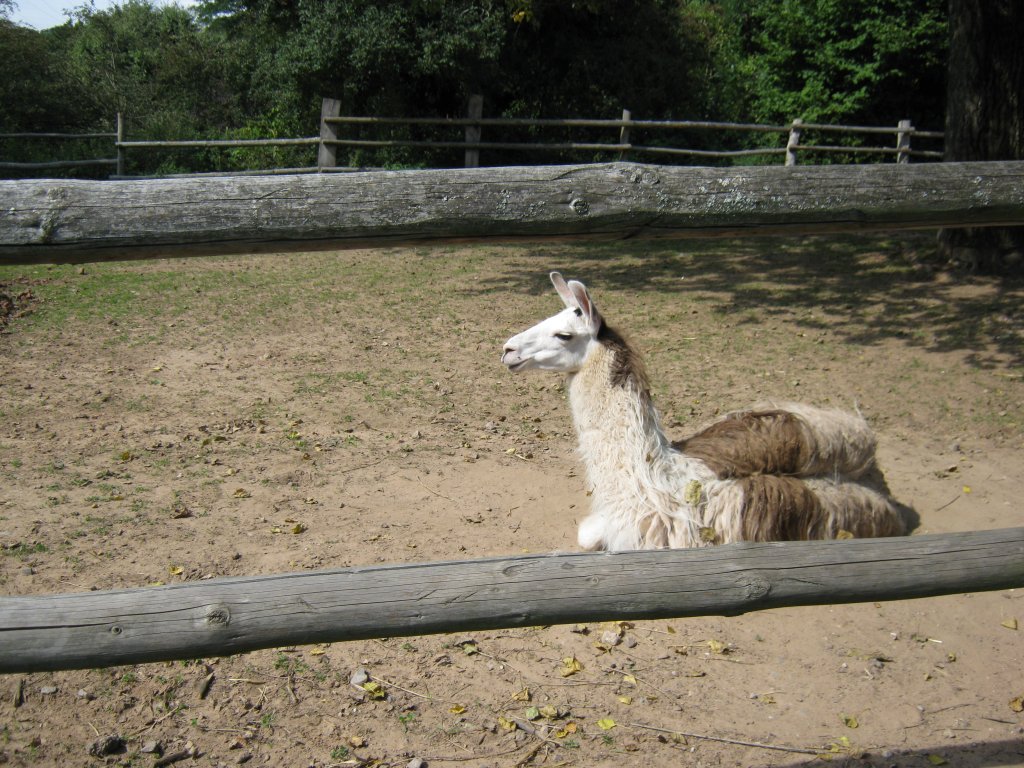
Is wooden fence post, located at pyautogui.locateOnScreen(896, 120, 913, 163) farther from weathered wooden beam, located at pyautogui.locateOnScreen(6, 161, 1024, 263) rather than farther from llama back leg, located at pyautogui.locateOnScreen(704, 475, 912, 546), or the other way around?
weathered wooden beam, located at pyautogui.locateOnScreen(6, 161, 1024, 263)

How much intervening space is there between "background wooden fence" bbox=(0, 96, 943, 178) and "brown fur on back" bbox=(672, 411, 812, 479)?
13.0 metres

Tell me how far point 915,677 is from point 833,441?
143 centimetres

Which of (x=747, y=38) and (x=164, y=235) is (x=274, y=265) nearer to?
(x=164, y=235)

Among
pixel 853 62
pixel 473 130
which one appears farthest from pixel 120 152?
pixel 853 62

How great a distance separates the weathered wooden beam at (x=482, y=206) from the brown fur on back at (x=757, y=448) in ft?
6.65

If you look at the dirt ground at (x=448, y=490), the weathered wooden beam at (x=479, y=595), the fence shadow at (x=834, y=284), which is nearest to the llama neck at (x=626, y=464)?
the dirt ground at (x=448, y=490)

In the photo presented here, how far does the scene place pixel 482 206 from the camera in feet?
8.90

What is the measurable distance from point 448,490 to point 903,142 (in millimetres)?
17518

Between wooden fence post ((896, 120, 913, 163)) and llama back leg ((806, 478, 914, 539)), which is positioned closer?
llama back leg ((806, 478, 914, 539))

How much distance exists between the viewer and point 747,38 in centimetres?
2727

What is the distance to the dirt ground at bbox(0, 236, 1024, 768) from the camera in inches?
144

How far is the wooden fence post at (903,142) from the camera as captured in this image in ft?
62.7

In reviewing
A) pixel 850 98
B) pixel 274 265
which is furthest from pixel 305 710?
pixel 850 98

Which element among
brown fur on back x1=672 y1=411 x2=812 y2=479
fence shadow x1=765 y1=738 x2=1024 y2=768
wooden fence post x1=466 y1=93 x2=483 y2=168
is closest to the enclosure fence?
fence shadow x1=765 y1=738 x2=1024 y2=768
